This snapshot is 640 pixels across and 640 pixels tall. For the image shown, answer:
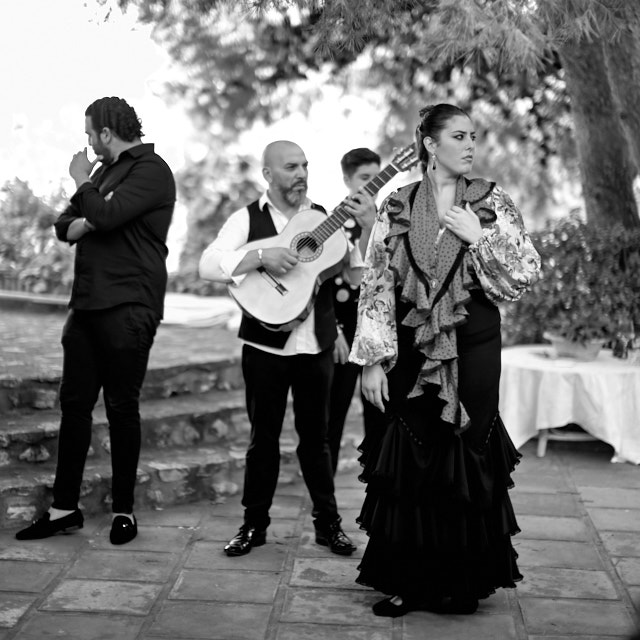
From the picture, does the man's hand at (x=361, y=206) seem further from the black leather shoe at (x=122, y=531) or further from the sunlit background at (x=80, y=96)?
the sunlit background at (x=80, y=96)

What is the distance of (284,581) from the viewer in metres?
4.34

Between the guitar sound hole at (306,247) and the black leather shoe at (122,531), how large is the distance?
4.62 ft

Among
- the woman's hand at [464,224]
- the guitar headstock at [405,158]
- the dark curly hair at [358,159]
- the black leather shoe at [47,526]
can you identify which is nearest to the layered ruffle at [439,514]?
the woman's hand at [464,224]

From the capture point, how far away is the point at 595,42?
21.8 ft

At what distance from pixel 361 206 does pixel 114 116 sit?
112 cm

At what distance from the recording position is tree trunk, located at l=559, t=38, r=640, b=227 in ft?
23.6

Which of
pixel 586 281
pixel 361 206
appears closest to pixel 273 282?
pixel 361 206

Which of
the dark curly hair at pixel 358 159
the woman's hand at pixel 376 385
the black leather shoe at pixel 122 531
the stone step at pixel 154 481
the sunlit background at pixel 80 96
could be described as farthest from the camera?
the sunlit background at pixel 80 96

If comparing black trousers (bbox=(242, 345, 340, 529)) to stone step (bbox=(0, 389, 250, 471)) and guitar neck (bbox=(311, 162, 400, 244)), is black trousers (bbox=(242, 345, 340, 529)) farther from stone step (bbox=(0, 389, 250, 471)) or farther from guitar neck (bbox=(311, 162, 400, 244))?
stone step (bbox=(0, 389, 250, 471))

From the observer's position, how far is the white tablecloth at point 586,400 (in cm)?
648

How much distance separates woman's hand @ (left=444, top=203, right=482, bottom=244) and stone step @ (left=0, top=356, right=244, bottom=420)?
A: 2871 millimetres

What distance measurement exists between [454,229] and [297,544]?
5.80ft

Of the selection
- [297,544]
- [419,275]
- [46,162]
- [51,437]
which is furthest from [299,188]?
[46,162]

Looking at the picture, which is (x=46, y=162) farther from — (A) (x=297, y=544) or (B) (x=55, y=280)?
(A) (x=297, y=544)
